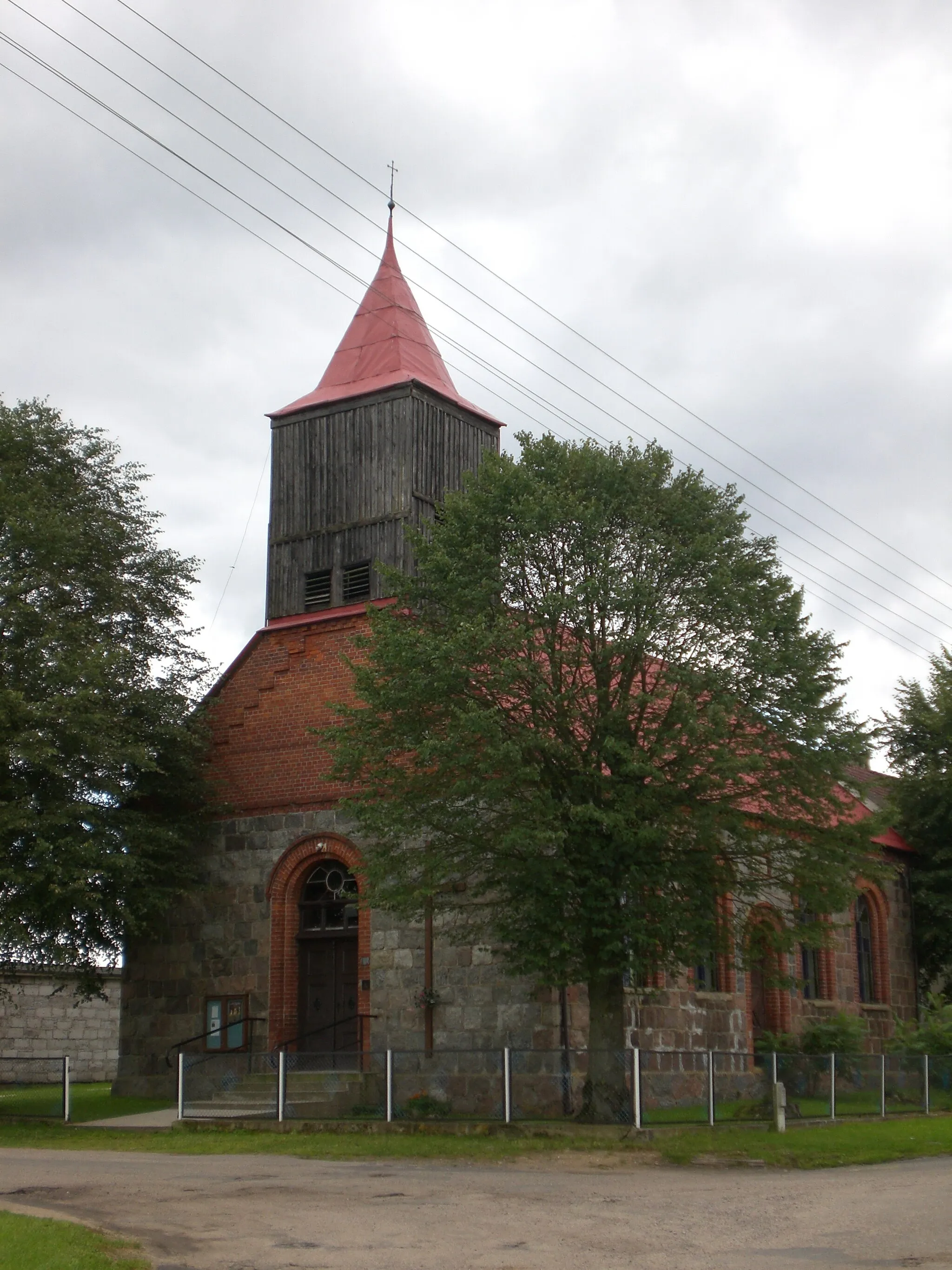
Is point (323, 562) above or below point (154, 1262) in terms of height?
above

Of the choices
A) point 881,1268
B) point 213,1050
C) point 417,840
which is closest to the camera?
point 881,1268

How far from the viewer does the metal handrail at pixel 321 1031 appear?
24.9 metres

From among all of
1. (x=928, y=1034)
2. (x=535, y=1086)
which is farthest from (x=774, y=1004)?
(x=535, y=1086)

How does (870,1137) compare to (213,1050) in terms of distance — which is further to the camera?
(213,1050)

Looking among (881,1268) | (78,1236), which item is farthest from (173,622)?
(881,1268)

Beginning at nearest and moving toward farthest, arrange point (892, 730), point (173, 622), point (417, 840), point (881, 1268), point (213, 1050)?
1. point (881, 1268)
2. point (417, 840)
3. point (213, 1050)
4. point (173, 622)
5. point (892, 730)

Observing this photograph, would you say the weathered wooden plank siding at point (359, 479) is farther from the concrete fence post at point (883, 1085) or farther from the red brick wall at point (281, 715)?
the concrete fence post at point (883, 1085)

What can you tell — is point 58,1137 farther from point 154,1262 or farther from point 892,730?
point 892,730

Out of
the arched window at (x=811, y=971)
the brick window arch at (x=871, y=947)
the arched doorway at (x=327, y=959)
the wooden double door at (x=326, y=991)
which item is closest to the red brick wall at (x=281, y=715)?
the arched doorway at (x=327, y=959)

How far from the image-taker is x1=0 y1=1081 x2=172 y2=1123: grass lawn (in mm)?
24734

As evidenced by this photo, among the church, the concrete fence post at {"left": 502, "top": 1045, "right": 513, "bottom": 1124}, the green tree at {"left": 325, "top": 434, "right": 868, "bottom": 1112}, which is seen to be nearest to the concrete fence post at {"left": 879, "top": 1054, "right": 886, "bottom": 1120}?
the church

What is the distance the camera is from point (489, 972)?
23.8 meters

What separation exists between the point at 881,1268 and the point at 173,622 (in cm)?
2163

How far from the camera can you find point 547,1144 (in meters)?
18.8
